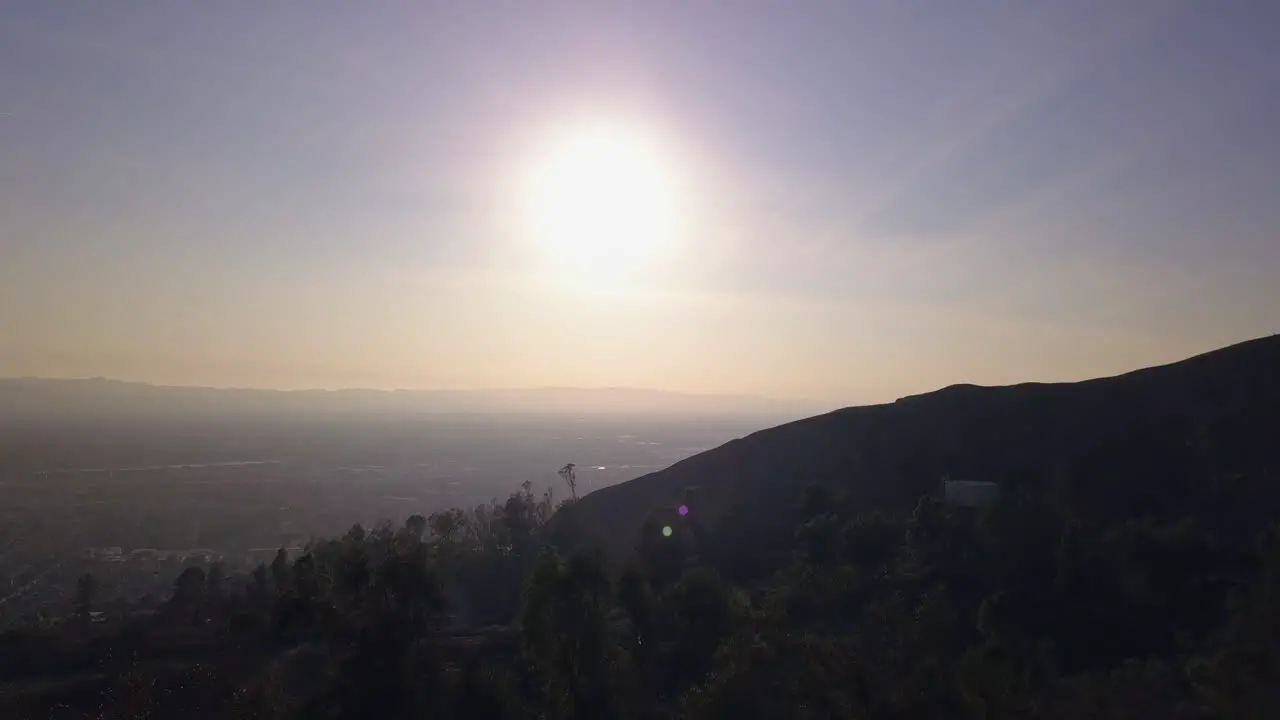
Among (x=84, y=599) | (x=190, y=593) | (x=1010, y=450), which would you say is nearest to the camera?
(x=190, y=593)

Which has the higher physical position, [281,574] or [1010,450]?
[1010,450]

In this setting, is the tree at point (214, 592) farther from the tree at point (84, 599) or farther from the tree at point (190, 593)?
the tree at point (84, 599)

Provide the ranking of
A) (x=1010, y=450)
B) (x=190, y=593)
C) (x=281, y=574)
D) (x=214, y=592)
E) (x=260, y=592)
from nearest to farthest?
(x=260, y=592)
(x=281, y=574)
(x=190, y=593)
(x=1010, y=450)
(x=214, y=592)

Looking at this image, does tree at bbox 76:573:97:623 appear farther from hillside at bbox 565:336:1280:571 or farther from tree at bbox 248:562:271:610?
hillside at bbox 565:336:1280:571

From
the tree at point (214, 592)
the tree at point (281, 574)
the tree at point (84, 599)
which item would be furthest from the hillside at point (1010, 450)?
the tree at point (84, 599)

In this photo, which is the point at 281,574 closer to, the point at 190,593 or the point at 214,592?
the point at 190,593

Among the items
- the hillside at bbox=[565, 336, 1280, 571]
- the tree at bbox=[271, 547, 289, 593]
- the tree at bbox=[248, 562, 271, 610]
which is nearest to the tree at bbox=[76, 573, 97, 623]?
the tree at bbox=[248, 562, 271, 610]

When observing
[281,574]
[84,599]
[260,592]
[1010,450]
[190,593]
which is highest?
[1010,450]

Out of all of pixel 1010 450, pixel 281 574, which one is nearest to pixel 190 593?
pixel 281 574

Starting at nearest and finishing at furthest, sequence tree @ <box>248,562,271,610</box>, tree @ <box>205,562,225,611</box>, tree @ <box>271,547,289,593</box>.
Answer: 1. tree @ <box>248,562,271,610</box>
2. tree @ <box>271,547,289,593</box>
3. tree @ <box>205,562,225,611</box>

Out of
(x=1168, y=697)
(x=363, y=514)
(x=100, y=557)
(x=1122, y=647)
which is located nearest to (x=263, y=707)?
(x=1168, y=697)
